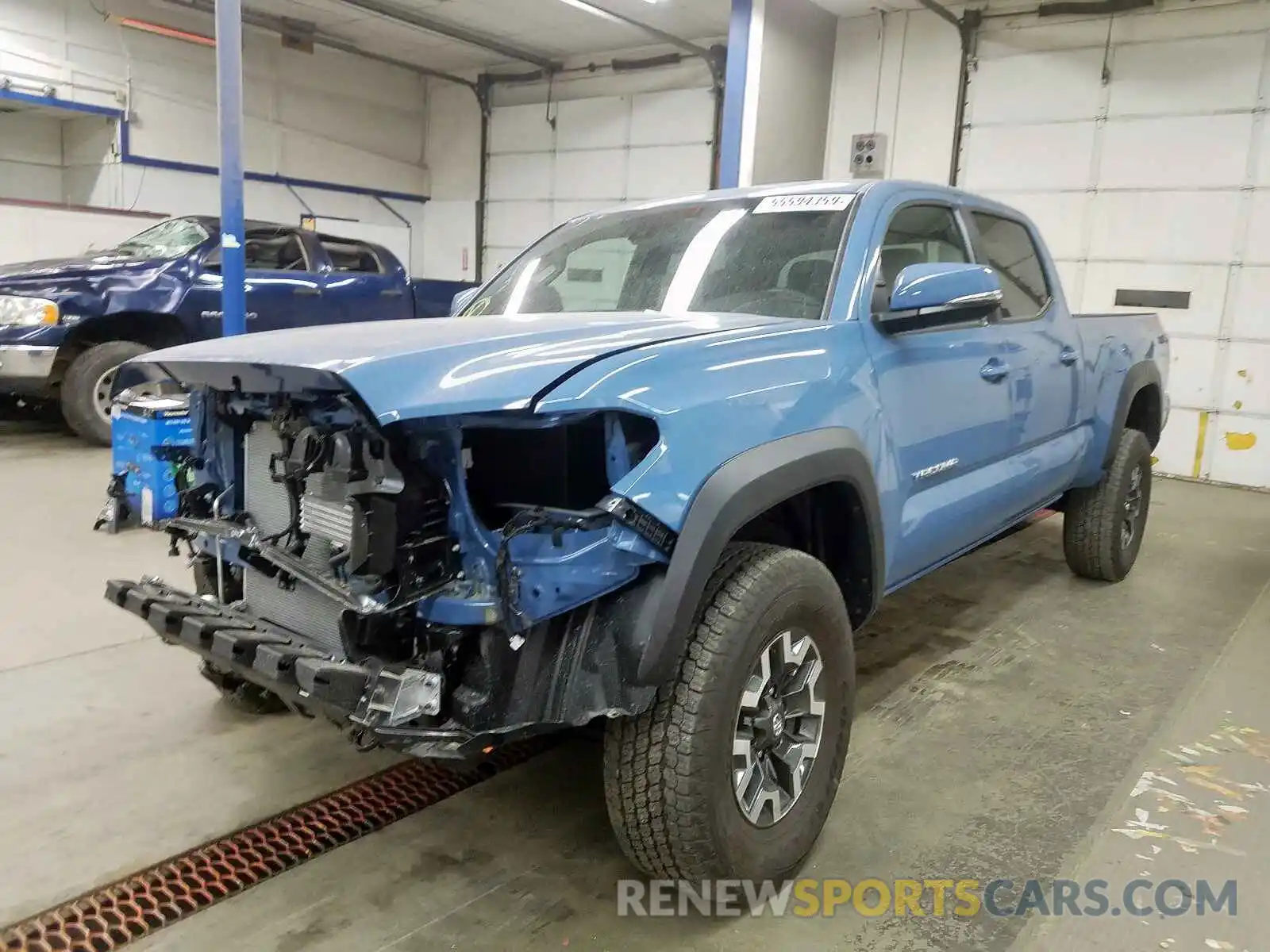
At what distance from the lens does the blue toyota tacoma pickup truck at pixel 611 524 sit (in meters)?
1.78

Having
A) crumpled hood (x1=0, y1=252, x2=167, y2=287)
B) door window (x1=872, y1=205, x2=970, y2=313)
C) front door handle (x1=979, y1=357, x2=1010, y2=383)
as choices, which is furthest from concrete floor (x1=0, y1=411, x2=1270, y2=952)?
crumpled hood (x1=0, y1=252, x2=167, y2=287)

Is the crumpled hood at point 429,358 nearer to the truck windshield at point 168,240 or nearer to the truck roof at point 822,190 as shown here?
the truck roof at point 822,190

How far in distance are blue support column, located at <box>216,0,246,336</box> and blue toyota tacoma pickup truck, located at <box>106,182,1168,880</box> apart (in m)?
4.11

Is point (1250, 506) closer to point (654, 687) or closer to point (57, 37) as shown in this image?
point (654, 687)

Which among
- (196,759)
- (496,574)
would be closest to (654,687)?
(496,574)

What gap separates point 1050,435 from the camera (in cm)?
375

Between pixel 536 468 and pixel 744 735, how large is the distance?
0.72m

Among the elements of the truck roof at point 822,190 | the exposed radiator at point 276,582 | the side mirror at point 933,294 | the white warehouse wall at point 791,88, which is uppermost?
the white warehouse wall at point 791,88

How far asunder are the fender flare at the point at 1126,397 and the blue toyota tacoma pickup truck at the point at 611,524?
2013 mm

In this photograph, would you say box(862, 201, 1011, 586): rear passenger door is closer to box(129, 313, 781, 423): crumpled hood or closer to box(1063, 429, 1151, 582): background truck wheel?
box(129, 313, 781, 423): crumpled hood

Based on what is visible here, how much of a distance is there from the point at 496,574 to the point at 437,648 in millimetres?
195

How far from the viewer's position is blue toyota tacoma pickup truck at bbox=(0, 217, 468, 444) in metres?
6.60

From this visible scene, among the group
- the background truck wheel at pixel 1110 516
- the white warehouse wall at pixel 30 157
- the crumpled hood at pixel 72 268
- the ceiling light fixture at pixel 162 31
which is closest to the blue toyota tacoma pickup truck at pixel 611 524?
the background truck wheel at pixel 1110 516

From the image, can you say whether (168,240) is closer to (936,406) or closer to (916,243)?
(916,243)
